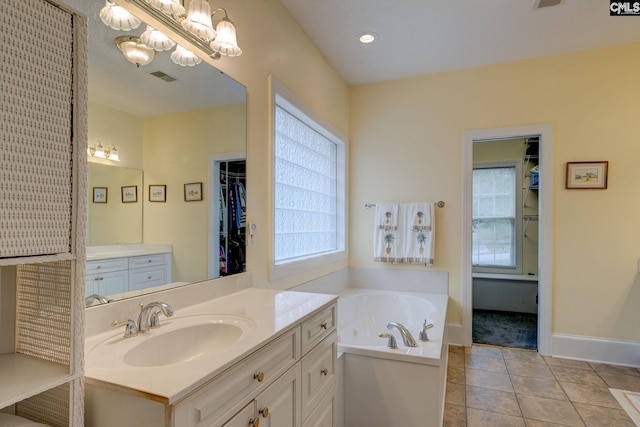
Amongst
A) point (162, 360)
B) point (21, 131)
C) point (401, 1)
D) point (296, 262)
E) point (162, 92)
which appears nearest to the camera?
point (21, 131)

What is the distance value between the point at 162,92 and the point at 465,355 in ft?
10.1

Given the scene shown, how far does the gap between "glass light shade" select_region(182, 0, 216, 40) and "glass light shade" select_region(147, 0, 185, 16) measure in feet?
0.16

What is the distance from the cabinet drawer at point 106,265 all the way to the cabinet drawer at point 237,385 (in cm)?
61

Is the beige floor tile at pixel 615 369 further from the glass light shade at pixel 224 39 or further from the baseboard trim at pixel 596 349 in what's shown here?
the glass light shade at pixel 224 39

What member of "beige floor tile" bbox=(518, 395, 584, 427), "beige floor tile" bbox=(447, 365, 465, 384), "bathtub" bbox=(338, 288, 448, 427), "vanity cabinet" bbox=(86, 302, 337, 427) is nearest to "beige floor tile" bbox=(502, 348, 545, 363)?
"beige floor tile" bbox=(447, 365, 465, 384)

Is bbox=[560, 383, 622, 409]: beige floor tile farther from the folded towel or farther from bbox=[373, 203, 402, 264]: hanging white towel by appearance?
the folded towel

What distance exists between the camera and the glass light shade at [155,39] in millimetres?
1330

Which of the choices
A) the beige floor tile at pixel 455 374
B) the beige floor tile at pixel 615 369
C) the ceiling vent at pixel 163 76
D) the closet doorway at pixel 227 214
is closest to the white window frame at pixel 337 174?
the closet doorway at pixel 227 214

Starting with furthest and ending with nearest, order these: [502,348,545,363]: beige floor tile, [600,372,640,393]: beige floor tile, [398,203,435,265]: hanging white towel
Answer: [398,203,435,265]: hanging white towel < [502,348,545,363]: beige floor tile < [600,372,640,393]: beige floor tile

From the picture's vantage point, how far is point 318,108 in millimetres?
2902

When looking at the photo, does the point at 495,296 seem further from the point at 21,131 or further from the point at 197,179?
the point at 21,131

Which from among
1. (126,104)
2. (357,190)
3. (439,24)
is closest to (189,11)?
Answer: (126,104)

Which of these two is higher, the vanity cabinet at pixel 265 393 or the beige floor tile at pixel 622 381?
the vanity cabinet at pixel 265 393

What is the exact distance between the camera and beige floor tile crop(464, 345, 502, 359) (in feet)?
9.95
